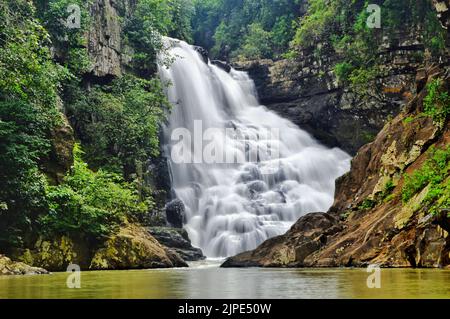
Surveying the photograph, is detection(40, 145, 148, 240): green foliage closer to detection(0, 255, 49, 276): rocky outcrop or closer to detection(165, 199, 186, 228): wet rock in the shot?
detection(0, 255, 49, 276): rocky outcrop

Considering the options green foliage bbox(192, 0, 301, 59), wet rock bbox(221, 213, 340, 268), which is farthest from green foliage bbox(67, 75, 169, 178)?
green foliage bbox(192, 0, 301, 59)

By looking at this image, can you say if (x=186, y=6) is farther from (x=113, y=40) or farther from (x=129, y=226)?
(x=129, y=226)

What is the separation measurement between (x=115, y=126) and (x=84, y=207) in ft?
27.2

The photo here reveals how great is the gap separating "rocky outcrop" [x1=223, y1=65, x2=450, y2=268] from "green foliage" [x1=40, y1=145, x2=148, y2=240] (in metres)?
4.24

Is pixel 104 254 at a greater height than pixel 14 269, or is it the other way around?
pixel 104 254

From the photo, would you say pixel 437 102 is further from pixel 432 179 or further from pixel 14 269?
pixel 14 269

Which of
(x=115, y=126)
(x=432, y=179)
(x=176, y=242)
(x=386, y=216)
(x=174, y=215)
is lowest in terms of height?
(x=176, y=242)

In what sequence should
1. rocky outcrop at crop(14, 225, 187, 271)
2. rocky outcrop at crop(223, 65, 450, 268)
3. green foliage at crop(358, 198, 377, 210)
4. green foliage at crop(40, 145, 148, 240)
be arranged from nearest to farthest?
1. rocky outcrop at crop(223, 65, 450, 268)
2. rocky outcrop at crop(14, 225, 187, 271)
3. green foliage at crop(358, 198, 377, 210)
4. green foliage at crop(40, 145, 148, 240)

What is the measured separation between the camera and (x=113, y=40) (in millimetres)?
28797

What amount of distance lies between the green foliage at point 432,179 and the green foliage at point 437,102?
1.45 meters

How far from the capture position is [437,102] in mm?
16391

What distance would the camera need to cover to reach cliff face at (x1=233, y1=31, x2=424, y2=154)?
30.8 m

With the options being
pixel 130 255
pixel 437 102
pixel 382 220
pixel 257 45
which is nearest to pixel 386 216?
pixel 382 220
